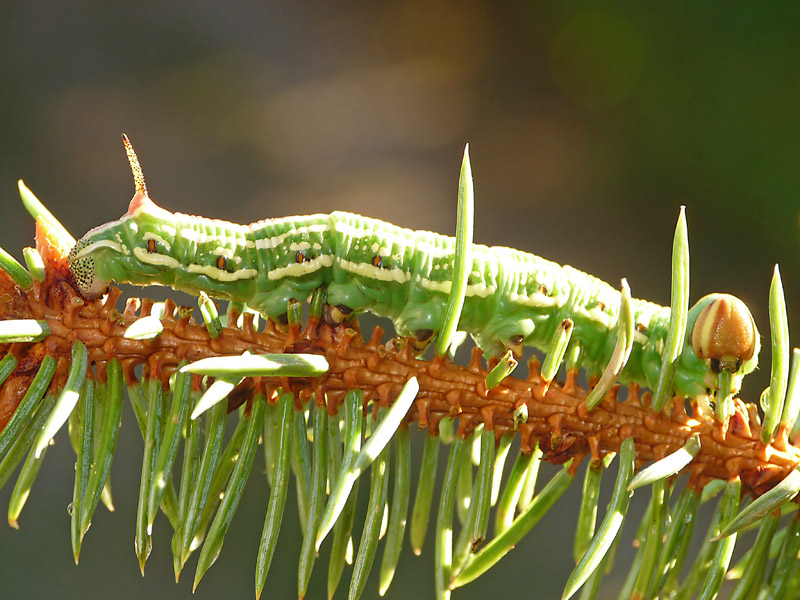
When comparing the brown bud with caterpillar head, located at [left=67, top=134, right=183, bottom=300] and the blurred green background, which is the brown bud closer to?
caterpillar head, located at [left=67, top=134, right=183, bottom=300]

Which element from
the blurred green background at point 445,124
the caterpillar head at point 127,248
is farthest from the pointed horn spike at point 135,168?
the blurred green background at point 445,124

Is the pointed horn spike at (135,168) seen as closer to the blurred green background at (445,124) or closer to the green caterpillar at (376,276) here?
the green caterpillar at (376,276)

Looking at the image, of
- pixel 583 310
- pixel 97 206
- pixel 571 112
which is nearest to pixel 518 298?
pixel 583 310

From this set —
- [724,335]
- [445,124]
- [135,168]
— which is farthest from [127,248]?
[445,124]

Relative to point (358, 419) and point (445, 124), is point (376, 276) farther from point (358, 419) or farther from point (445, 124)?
point (445, 124)

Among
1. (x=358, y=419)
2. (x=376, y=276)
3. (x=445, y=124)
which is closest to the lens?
(x=358, y=419)
